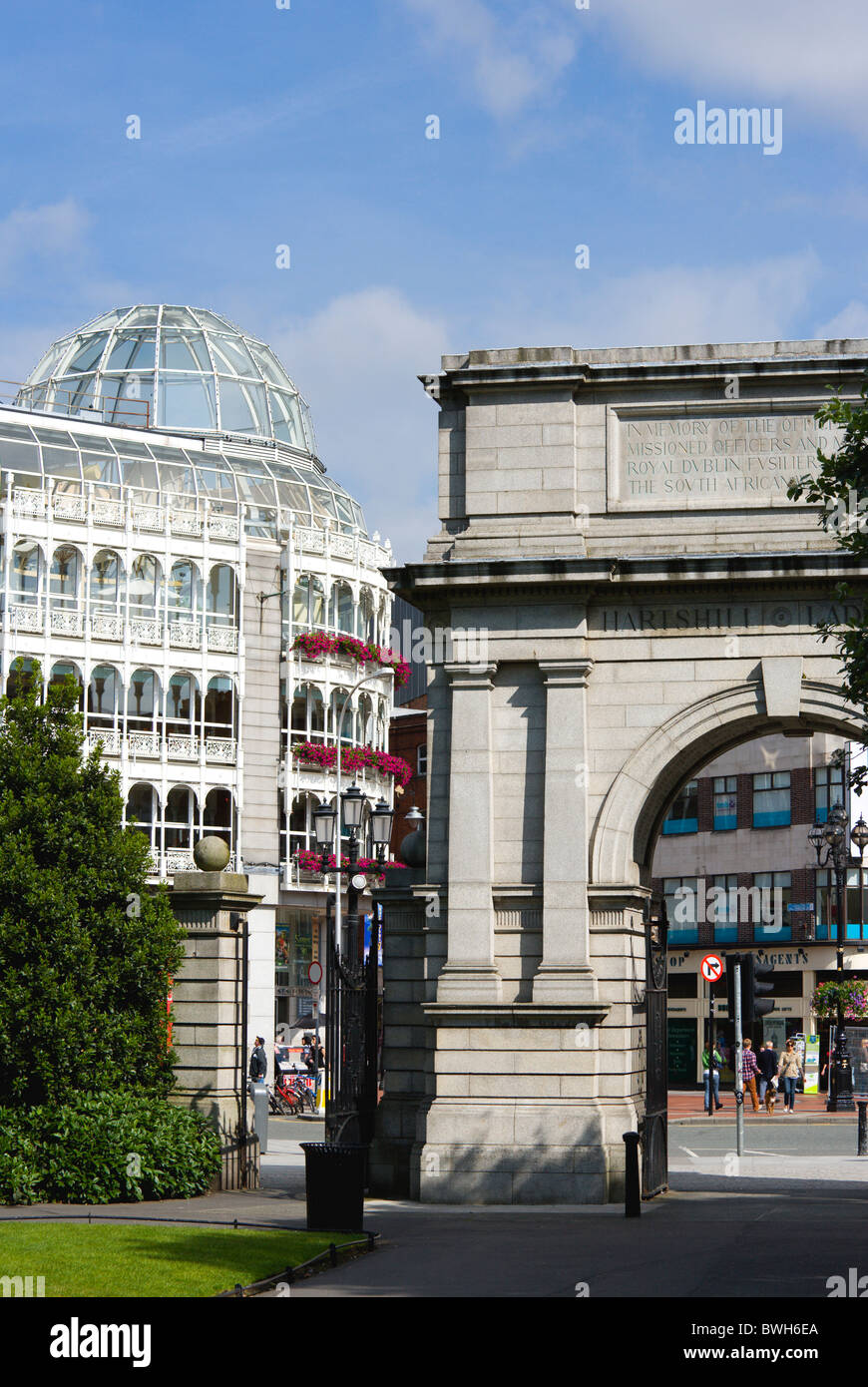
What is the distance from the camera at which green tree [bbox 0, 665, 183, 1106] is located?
814 inches

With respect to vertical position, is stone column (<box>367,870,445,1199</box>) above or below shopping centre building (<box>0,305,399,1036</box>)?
below

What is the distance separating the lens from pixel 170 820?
198ft

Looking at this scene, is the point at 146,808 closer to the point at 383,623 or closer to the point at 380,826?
the point at 383,623

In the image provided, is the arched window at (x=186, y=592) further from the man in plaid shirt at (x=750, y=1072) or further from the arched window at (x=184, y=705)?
the man in plaid shirt at (x=750, y=1072)

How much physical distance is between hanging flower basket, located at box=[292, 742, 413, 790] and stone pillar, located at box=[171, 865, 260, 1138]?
40.7m

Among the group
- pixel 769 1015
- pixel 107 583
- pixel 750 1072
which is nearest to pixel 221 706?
pixel 107 583

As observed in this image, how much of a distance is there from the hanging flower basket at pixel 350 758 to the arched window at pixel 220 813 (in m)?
2.93

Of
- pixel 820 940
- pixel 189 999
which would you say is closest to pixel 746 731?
pixel 189 999

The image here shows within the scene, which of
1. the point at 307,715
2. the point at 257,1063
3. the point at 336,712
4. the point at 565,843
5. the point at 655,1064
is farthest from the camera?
the point at 336,712

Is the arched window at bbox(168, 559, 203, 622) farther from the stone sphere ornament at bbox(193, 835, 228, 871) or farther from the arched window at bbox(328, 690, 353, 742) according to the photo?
the stone sphere ornament at bbox(193, 835, 228, 871)

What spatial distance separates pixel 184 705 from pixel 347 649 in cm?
681

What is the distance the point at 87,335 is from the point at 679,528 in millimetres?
48341

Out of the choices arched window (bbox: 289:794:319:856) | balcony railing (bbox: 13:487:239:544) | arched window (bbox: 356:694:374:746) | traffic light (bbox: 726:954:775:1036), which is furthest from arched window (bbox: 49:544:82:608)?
traffic light (bbox: 726:954:775:1036)

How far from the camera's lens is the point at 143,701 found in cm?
5966
